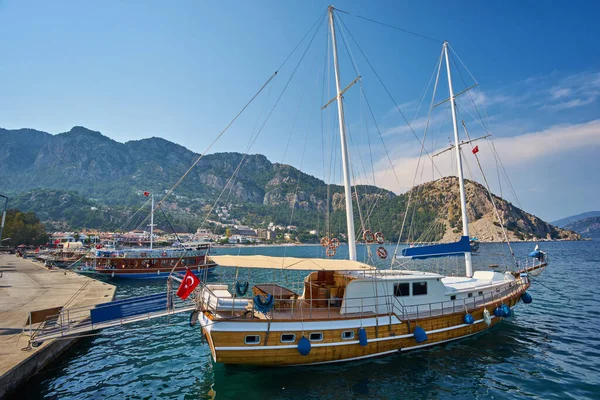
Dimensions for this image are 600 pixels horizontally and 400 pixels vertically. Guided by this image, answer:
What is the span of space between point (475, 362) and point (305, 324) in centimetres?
761

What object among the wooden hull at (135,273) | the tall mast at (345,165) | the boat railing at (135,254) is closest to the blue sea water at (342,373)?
the tall mast at (345,165)

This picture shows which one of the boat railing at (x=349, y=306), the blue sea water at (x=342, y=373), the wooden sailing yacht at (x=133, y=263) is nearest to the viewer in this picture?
the blue sea water at (x=342, y=373)

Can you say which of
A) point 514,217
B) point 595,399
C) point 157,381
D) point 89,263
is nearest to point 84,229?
point 89,263

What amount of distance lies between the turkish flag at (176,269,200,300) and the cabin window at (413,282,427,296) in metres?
9.63

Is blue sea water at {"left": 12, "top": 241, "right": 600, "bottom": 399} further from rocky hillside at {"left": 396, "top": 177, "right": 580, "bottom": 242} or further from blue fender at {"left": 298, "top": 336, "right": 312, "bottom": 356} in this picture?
rocky hillside at {"left": 396, "top": 177, "right": 580, "bottom": 242}

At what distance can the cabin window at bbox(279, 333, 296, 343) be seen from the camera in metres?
10.9

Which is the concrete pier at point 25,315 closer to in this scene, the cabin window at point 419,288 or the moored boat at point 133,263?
the moored boat at point 133,263

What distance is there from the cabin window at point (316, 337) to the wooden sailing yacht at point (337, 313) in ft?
0.13

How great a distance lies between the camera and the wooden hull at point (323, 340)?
10.4 metres

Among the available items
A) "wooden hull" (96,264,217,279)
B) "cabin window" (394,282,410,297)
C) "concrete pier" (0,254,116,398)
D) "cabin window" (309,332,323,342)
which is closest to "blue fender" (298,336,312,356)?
"cabin window" (309,332,323,342)

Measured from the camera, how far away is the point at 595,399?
9.59 m

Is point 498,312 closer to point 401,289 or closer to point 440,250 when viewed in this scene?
point 440,250

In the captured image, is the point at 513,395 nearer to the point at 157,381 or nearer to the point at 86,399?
the point at 157,381

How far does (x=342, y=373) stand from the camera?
11.1 m
